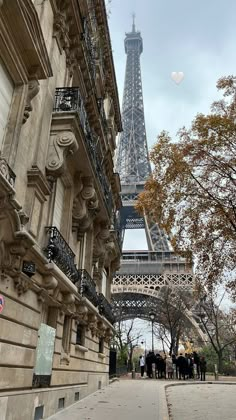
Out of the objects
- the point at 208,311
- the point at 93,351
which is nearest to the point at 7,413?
the point at 93,351

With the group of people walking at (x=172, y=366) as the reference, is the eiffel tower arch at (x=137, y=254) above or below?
above

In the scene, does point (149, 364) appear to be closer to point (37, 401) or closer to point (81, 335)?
point (81, 335)

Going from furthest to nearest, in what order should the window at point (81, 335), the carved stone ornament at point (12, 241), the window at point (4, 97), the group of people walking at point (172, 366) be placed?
the group of people walking at point (172, 366)
the window at point (81, 335)
the window at point (4, 97)
the carved stone ornament at point (12, 241)

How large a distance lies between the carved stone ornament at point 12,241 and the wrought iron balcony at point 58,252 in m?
1.96

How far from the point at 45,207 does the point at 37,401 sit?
450cm

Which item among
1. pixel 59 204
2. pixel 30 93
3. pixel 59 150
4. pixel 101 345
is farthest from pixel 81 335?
pixel 30 93

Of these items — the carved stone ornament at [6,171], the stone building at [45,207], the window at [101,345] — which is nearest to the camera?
the carved stone ornament at [6,171]

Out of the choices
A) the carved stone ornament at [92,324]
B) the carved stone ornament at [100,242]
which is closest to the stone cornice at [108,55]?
the carved stone ornament at [100,242]

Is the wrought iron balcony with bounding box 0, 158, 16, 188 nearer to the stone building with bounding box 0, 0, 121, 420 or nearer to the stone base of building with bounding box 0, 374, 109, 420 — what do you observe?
the stone building with bounding box 0, 0, 121, 420

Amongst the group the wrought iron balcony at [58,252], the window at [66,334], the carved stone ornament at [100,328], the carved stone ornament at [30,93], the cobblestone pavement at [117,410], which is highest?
the carved stone ornament at [30,93]

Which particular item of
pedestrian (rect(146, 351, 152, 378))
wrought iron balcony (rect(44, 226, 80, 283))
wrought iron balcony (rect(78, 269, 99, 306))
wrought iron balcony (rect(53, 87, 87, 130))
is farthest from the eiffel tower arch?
wrought iron balcony (rect(44, 226, 80, 283))

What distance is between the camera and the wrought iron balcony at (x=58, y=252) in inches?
388

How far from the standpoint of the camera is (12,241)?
24.1 feet

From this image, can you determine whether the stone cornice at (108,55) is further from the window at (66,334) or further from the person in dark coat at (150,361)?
the person in dark coat at (150,361)
